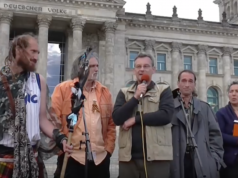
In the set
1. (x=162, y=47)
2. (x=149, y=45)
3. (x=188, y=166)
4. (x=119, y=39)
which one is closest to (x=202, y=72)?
(x=162, y=47)

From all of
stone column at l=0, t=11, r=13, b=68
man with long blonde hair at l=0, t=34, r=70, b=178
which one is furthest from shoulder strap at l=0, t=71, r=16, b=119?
stone column at l=0, t=11, r=13, b=68

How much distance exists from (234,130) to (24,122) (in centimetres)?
419

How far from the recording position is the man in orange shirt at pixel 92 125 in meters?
5.08

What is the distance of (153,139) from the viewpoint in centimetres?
493

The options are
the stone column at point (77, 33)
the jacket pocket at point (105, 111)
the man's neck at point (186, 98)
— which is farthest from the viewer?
the stone column at point (77, 33)

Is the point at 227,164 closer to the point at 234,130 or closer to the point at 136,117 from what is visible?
the point at 234,130

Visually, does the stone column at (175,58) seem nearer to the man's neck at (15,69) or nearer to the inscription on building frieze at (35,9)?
the inscription on building frieze at (35,9)

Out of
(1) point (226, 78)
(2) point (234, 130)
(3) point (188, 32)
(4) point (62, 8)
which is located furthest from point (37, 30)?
(2) point (234, 130)

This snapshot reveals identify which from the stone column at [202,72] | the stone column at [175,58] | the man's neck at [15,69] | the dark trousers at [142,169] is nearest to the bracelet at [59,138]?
the man's neck at [15,69]

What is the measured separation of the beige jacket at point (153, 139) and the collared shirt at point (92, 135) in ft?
1.13

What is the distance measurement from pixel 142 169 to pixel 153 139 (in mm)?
452

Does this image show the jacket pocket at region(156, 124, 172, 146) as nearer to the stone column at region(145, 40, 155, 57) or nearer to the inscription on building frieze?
the inscription on building frieze

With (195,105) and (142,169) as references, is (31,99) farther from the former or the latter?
(195,105)

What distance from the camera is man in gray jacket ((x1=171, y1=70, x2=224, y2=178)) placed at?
553 centimetres
